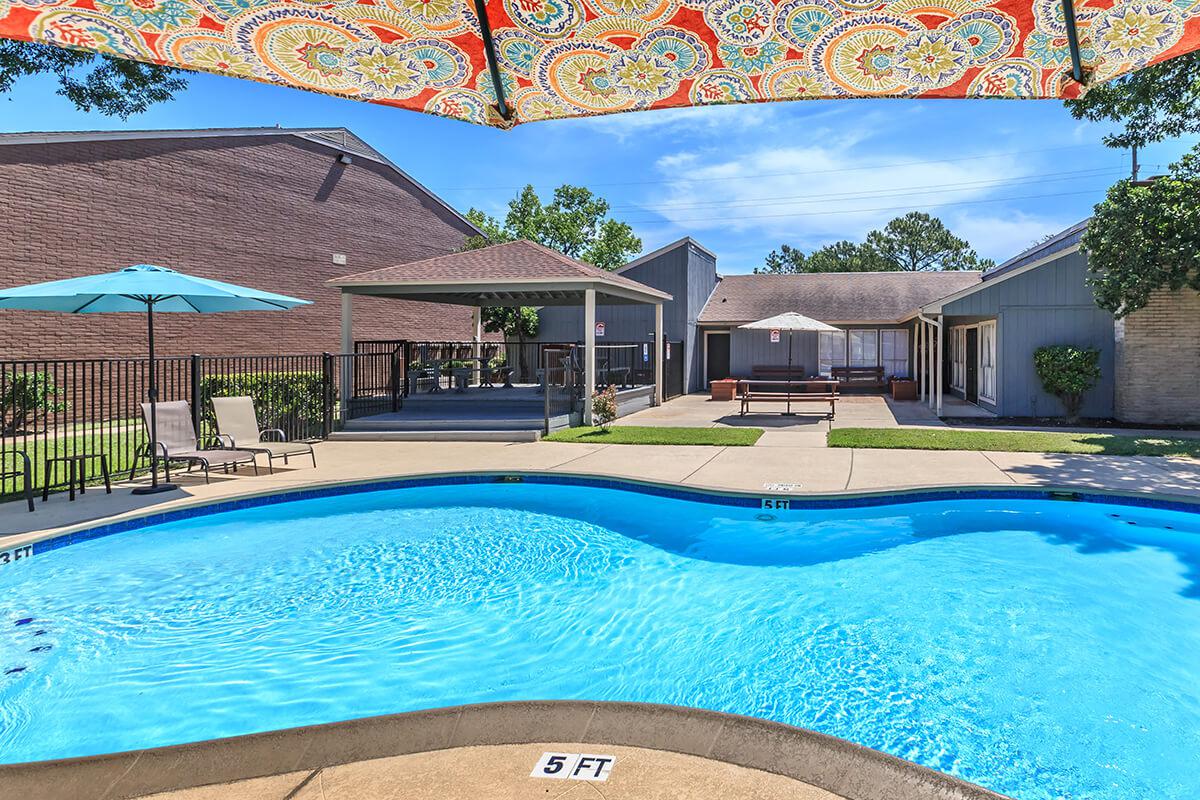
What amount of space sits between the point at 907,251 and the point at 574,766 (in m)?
63.1

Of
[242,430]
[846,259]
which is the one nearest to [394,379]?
[242,430]

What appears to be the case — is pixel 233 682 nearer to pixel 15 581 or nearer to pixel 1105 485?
pixel 15 581

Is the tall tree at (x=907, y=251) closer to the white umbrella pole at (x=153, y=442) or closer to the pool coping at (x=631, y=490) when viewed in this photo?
the pool coping at (x=631, y=490)

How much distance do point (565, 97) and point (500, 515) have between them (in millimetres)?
5900

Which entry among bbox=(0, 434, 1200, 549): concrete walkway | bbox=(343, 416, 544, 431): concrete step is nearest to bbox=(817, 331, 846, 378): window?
bbox=(0, 434, 1200, 549): concrete walkway

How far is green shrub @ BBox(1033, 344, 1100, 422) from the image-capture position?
13.8 meters

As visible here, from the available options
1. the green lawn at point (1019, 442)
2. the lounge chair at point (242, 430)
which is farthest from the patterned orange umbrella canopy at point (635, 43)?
the green lawn at point (1019, 442)

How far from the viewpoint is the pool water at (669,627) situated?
367cm

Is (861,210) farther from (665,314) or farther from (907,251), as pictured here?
(665,314)

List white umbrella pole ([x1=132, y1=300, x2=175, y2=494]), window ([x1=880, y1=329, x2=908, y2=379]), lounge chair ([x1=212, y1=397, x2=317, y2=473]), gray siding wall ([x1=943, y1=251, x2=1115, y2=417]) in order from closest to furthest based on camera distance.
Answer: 1. white umbrella pole ([x1=132, y1=300, x2=175, y2=494])
2. lounge chair ([x1=212, y1=397, x2=317, y2=473])
3. gray siding wall ([x1=943, y1=251, x2=1115, y2=417])
4. window ([x1=880, y1=329, x2=908, y2=379])

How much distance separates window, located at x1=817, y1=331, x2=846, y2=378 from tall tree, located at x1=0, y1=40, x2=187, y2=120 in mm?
20328

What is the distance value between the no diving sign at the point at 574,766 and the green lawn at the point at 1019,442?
952cm

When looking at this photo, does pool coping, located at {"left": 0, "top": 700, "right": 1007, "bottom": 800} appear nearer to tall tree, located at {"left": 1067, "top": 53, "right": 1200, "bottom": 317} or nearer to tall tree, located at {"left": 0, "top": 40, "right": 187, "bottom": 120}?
tall tree, located at {"left": 0, "top": 40, "right": 187, "bottom": 120}

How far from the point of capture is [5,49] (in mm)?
11211
